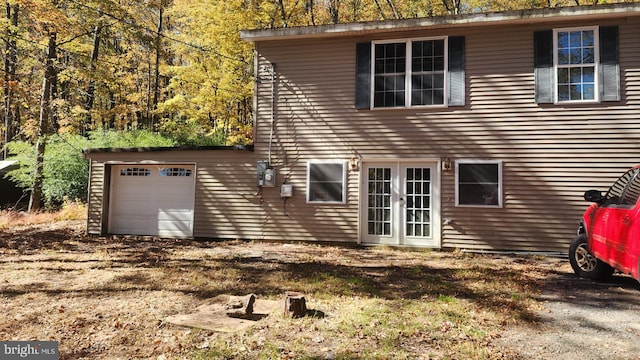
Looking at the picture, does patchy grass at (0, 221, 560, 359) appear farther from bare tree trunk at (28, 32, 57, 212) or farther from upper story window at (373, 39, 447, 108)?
bare tree trunk at (28, 32, 57, 212)

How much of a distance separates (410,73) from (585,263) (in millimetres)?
5421

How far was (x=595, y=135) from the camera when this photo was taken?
8.52 metres

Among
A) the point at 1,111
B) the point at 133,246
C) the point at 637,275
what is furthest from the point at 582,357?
the point at 1,111

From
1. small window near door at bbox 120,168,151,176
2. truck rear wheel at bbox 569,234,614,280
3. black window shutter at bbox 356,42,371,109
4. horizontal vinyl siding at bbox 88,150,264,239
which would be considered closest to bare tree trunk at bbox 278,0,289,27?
black window shutter at bbox 356,42,371,109

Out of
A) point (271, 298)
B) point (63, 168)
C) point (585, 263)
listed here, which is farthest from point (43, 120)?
point (585, 263)

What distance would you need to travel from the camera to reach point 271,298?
5227mm

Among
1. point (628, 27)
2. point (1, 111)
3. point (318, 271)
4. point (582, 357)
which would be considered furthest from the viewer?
point (1, 111)

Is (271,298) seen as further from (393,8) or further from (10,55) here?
(10,55)

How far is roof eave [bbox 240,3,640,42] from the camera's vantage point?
8.34 metres

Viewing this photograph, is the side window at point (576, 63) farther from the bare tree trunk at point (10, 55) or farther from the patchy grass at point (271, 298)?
the bare tree trunk at point (10, 55)

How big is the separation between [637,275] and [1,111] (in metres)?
32.0

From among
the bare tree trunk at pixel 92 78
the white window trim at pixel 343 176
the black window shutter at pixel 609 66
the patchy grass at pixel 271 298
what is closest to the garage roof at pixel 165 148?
the white window trim at pixel 343 176

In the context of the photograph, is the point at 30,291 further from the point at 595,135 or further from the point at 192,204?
the point at 595,135

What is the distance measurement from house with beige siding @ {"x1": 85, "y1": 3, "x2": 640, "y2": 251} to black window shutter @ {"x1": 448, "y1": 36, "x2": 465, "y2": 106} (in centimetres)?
2
